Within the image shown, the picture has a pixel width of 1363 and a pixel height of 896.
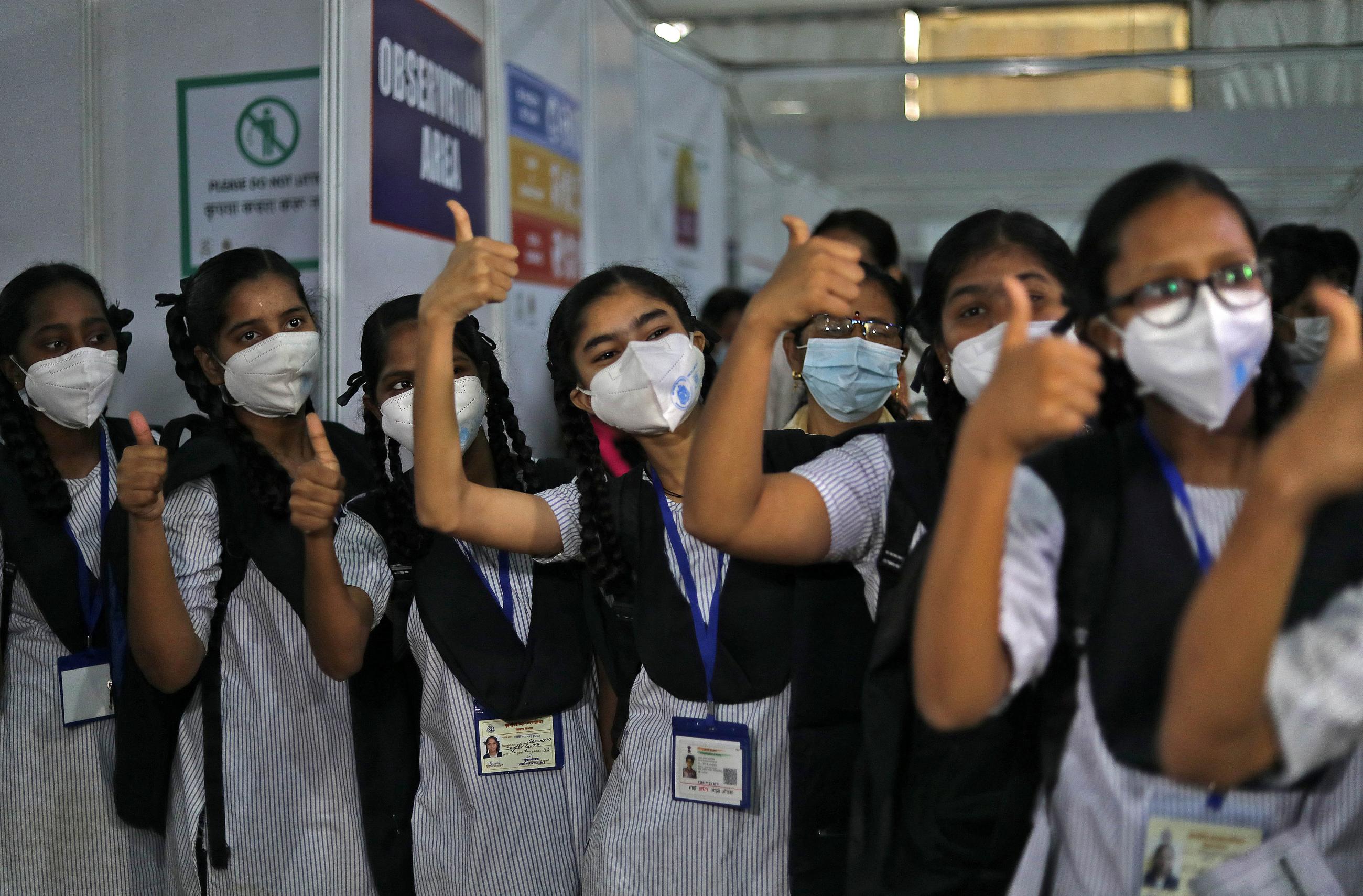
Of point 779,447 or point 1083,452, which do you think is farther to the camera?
point 779,447

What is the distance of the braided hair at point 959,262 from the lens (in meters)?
1.93

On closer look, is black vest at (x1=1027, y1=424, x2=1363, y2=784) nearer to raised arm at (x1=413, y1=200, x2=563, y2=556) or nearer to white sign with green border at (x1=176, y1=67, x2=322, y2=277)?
raised arm at (x1=413, y1=200, x2=563, y2=556)

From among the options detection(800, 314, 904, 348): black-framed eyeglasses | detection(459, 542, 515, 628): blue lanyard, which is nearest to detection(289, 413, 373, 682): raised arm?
detection(459, 542, 515, 628): blue lanyard

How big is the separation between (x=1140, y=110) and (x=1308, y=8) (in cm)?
399

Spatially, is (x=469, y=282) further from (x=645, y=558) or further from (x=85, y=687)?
(x=85, y=687)

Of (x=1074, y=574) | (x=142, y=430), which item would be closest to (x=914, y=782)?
(x=1074, y=574)

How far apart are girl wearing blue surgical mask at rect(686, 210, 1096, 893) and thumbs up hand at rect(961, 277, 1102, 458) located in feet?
0.77

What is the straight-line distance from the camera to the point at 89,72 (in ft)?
11.1

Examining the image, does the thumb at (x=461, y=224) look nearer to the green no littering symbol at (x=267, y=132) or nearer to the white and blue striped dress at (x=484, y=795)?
the white and blue striped dress at (x=484, y=795)

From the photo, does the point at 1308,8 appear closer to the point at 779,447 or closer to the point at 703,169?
the point at 703,169

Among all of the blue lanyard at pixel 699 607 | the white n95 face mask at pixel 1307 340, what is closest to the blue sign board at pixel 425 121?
the blue lanyard at pixel 699 607

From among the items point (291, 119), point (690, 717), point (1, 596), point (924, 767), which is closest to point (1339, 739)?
point (924, 767)

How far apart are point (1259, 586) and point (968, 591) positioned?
0.28 meters

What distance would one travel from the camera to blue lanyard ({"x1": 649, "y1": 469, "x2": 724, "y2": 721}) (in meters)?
1.99
